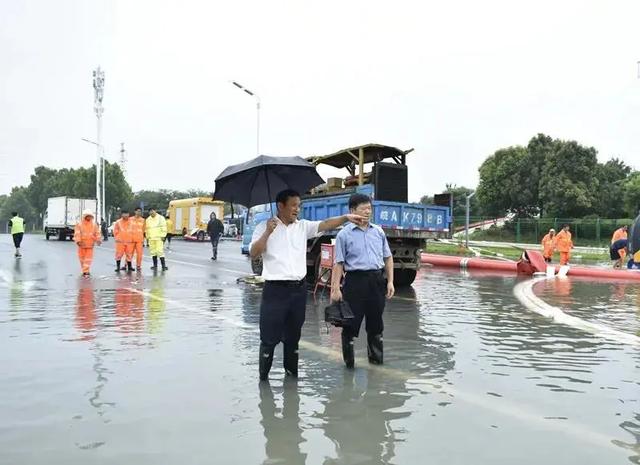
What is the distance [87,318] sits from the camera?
8.88 metres

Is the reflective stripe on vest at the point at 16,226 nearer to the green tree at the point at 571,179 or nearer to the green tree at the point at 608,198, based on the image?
the green tree at the point at 571,179

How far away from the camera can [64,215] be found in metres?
42.7

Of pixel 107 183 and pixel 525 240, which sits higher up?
pixel 107 183

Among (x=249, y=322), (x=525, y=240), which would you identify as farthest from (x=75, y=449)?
(x=525, y=240)

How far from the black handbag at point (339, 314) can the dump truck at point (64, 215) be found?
3958 cm

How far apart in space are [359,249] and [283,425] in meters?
2.08

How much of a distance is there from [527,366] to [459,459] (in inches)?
106

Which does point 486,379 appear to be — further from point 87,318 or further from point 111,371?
point 87,318

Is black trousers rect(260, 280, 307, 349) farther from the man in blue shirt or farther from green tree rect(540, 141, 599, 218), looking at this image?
green tree rect(540, 141, 599, 218)

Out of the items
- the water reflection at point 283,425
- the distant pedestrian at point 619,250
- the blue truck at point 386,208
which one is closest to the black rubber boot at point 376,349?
the water reflection at point 283,425

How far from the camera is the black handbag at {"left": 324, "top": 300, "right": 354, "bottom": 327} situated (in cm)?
566

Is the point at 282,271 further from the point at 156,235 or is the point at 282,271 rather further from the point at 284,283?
the point at 156,235

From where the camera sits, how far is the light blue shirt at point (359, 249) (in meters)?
5.93

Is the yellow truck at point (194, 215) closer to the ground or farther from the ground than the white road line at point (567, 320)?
farther from the ground
